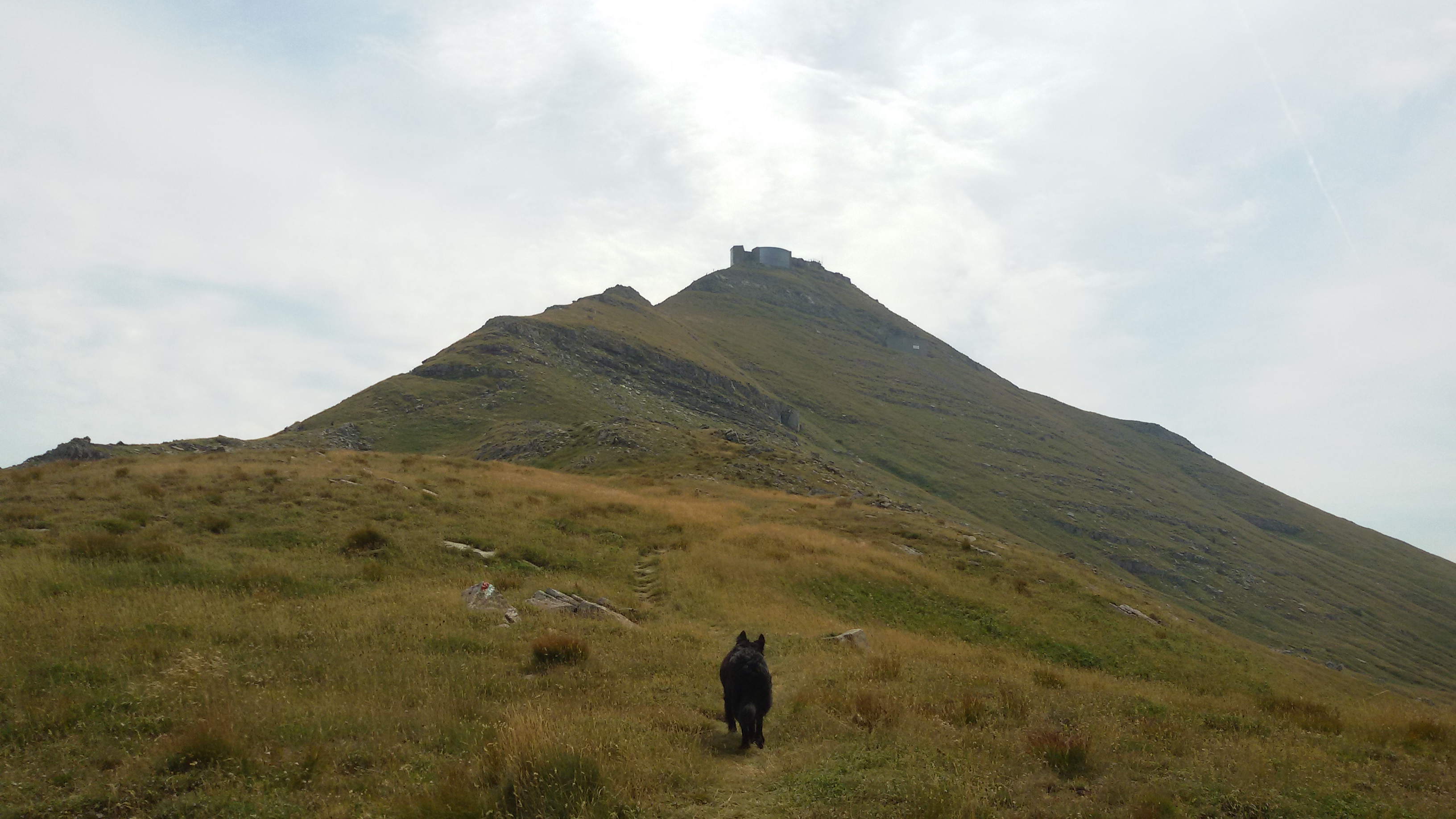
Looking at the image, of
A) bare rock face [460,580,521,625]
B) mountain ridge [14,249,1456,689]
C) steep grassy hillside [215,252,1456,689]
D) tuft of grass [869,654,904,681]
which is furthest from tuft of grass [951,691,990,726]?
mountain ridge [14,249,1456,689]

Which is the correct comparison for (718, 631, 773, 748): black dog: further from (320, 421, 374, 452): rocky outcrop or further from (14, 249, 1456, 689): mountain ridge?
(320, 421, 374, 452): rocky outcrop

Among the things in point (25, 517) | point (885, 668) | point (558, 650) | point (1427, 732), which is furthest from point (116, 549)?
point (1427, 732)

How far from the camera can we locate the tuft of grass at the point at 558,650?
12.7 metres

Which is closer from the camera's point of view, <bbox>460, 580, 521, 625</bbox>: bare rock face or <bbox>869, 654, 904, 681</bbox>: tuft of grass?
<bbox>869, 654, 904, 681</bbox>: tuft of grass

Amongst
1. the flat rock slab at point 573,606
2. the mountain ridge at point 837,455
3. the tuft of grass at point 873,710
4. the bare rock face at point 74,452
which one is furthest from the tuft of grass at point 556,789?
the bare rock face at point 74,452

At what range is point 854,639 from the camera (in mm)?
17750

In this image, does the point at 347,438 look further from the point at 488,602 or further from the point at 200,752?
the point at 200,752

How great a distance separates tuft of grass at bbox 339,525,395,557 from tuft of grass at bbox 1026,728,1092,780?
1751cm

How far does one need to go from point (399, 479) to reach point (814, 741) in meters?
26.9

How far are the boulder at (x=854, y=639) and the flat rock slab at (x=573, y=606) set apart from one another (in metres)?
4.94

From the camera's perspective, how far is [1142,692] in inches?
602

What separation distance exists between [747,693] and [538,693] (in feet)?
10.6

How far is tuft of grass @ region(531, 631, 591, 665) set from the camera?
1274 cm

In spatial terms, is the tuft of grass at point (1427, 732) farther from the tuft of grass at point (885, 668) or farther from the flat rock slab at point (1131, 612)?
the flat rock slab at point (1131, 612)
